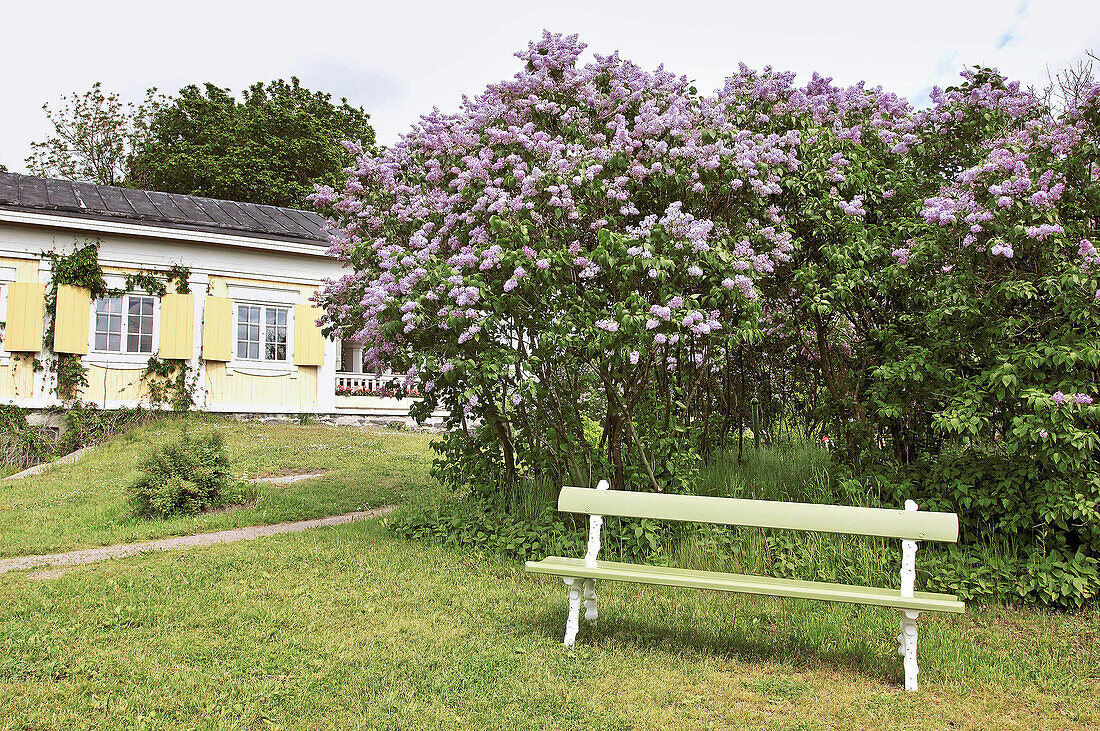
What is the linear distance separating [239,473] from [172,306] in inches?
234

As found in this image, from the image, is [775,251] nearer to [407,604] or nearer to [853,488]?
[853,488]

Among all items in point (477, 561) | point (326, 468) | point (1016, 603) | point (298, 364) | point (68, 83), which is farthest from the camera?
point (68, 83)

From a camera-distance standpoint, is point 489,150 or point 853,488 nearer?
point 853,488

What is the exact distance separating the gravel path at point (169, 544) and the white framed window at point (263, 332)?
8.37m

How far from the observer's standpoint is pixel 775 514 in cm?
423

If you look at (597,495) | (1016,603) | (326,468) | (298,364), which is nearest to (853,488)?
(1016,603)

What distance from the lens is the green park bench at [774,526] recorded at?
3867 mm

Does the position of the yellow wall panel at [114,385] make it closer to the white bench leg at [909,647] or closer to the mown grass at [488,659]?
the mown grass at [488,659]

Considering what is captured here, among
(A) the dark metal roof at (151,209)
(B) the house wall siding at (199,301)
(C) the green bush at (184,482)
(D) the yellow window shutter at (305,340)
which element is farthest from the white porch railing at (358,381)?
(C) the green bush at (184,482)

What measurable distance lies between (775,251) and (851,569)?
2277 mm

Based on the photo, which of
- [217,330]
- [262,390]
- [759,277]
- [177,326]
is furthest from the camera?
[262,390]

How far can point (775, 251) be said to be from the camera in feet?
19.3

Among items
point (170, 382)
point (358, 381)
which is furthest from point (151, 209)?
point (358, 381)

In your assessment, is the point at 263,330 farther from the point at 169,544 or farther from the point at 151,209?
the point at 169,544
